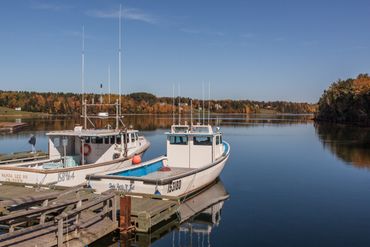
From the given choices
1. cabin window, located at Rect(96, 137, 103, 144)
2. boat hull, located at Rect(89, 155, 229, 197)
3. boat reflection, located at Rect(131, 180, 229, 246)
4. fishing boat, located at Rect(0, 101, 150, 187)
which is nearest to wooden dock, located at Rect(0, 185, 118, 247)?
boat reflection, located at Rect(131, 180, 229, 246)

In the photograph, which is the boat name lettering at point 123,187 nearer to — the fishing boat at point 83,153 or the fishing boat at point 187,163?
the fishing boat at point 187,163

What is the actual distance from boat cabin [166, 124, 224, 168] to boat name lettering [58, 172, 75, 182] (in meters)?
6.37

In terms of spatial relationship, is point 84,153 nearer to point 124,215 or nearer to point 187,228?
point 187,228

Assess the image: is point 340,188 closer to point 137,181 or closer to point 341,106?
point 137,181

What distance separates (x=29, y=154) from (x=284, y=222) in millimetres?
22333

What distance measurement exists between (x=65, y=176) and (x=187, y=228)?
26.9 feet

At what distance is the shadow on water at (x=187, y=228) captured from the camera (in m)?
15.1

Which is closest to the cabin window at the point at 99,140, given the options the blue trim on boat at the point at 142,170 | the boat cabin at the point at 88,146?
the boat cabin at the point at 88,146

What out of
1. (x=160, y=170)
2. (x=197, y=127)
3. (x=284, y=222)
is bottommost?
(x=284, y=222)

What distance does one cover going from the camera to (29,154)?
31797 millimetres

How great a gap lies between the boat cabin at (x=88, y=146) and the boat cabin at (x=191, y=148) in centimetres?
332

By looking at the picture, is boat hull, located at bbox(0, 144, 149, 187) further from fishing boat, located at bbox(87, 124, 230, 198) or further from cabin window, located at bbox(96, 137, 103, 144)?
cabin window, located at bbox(96, 137, 103, 144)

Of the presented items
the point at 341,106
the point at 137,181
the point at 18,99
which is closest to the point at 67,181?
the point at 137,181

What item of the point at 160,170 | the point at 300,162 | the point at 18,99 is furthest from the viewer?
the point at 18,99
